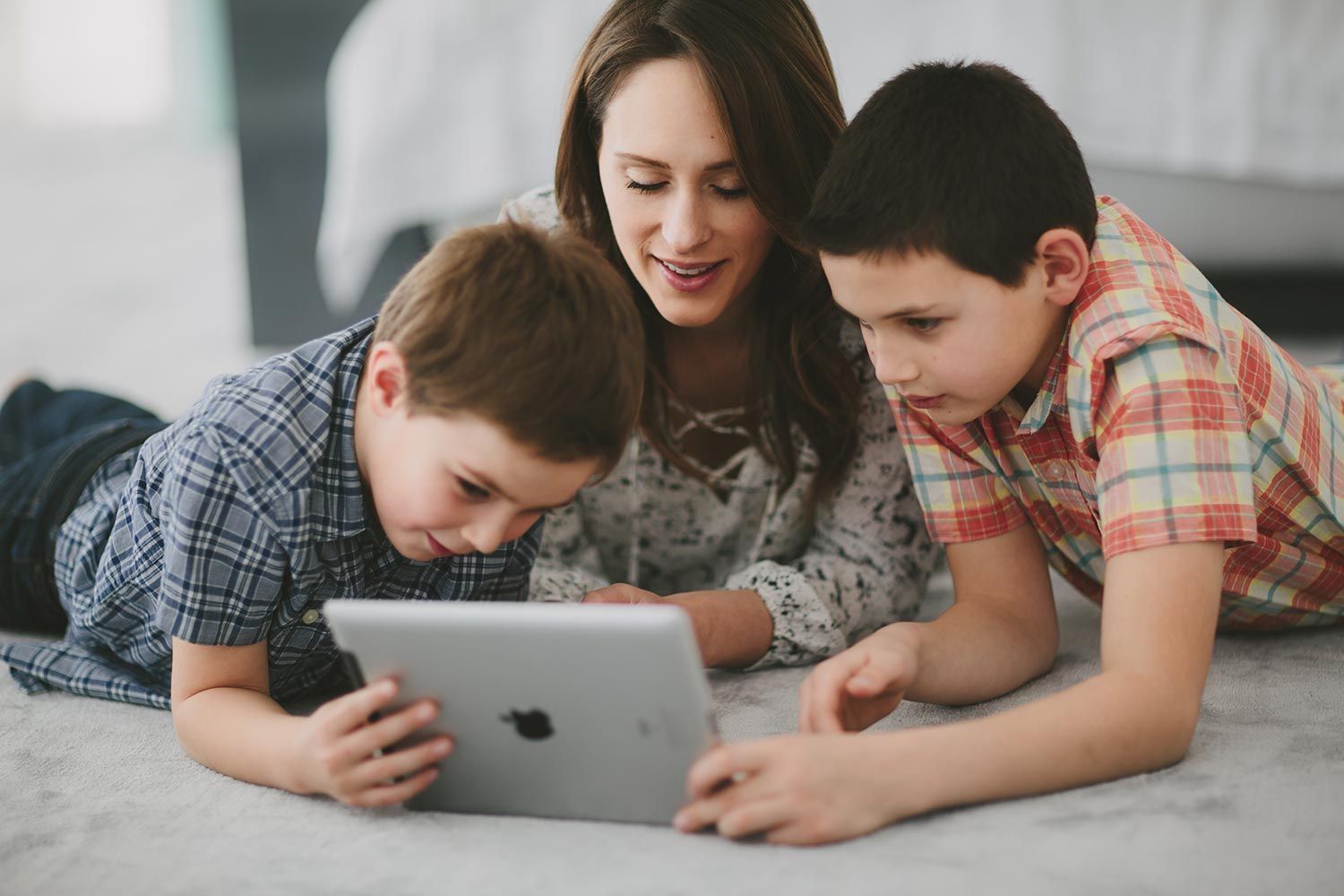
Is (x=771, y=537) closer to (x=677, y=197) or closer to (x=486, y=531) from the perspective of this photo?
(x=677, y=197)

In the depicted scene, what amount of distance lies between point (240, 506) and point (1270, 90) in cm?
194

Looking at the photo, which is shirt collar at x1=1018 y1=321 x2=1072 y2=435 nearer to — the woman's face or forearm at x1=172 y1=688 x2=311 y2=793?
the woman's face

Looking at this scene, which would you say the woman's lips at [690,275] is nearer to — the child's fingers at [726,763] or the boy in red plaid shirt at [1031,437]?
the boy in red plaid shirt at [1031,437]

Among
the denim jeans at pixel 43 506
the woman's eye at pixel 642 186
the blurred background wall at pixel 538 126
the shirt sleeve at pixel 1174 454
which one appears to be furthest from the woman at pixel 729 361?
the blurred background wall at pixel 538 126

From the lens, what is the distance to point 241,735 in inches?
36.4

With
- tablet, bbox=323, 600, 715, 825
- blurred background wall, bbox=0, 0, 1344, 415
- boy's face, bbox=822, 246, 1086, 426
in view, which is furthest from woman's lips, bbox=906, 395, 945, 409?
blurred background wall, bbox=0, 0, 1344, 415

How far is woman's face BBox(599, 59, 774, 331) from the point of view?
114 cm

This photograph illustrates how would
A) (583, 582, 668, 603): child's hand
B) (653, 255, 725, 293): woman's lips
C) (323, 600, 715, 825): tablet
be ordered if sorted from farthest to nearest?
(653, 255, 725, 293): woman's lips, (583, 582, 668, 603): child's hand, (323, 600, 715, 825): tablet

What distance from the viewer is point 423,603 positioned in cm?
75

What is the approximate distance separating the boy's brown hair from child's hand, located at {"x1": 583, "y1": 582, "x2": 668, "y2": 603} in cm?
18

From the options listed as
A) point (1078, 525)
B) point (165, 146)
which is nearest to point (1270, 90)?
point (1078, 525)

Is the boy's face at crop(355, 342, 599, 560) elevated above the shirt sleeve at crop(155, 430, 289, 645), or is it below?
above

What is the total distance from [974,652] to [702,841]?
1.08ft

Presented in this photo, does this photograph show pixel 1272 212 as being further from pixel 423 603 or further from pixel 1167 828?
pixel 423 603
